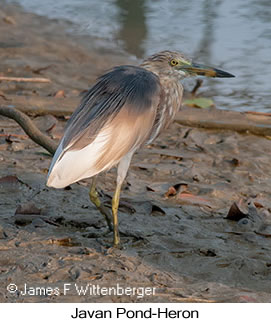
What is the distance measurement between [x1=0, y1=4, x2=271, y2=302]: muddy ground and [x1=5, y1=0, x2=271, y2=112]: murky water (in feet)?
6.44

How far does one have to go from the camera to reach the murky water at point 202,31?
25.1 ft

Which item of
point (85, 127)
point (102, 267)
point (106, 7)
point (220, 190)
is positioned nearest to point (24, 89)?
point (220, 190)

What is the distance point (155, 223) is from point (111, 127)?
75 cm

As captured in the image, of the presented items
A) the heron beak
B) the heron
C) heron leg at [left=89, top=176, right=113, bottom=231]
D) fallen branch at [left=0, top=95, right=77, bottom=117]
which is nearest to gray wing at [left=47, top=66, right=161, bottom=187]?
the heron

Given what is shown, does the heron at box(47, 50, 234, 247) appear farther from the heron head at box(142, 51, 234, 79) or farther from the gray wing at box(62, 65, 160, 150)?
the heron head at box(142, 51, 234, 79)

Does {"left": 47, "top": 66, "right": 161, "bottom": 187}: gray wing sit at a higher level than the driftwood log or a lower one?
higher

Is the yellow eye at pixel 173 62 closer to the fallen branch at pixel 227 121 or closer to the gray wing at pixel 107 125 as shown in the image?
the gray wing at pixel 107 125

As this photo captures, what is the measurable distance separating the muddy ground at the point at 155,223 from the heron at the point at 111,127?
10.0 inches

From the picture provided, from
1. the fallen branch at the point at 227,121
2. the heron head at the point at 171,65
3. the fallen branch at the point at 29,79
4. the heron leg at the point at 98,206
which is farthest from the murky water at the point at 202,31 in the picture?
the heron leg at the point at 98,206

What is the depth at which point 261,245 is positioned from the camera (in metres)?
3.88

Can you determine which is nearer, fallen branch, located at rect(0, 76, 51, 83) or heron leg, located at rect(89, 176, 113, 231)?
heron leg, located at rect(89, 176, 113, 231)

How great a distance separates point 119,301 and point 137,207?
130 cm

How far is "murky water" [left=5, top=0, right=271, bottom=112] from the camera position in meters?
7.66

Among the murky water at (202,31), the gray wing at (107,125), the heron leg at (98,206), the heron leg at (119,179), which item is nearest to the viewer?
the gray wing at (107,125)
